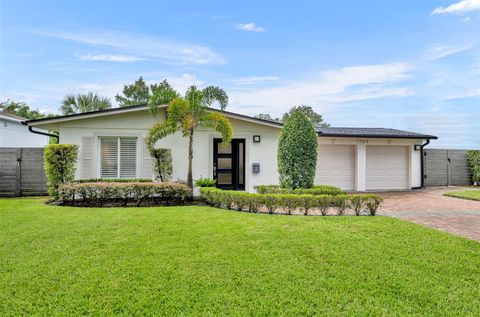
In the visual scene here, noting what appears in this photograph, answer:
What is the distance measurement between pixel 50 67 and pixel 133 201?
36.1ft

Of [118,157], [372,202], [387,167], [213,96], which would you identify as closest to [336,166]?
[387,167]

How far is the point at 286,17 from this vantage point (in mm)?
13141

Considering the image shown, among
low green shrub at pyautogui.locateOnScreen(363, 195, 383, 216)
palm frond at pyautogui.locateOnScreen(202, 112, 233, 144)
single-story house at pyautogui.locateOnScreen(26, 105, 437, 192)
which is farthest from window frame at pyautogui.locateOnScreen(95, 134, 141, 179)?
low green shrub at pyautogui.locateOnScreen(363, 195, 383, 216)

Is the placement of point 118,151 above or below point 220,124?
below

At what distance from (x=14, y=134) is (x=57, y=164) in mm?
14488

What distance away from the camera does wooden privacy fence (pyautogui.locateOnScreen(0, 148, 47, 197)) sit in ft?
41.2

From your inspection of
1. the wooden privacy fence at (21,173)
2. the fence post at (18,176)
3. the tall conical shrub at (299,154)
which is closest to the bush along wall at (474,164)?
the tall conical shrub at (299,154)

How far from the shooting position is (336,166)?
15.9 meters

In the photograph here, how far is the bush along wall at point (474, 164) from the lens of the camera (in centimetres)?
1789

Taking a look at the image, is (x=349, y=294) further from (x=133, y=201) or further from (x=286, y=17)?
(x=286, y=17)

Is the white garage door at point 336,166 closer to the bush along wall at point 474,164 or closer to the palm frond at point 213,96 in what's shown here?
the palm frond at point 213,96

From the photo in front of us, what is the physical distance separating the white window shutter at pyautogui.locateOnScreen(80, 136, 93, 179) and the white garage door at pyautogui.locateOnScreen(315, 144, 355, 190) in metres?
10.6

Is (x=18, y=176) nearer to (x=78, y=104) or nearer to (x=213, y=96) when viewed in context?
(x=213, y=96)

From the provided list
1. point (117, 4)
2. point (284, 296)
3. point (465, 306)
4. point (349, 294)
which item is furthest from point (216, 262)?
point (117, 4)
